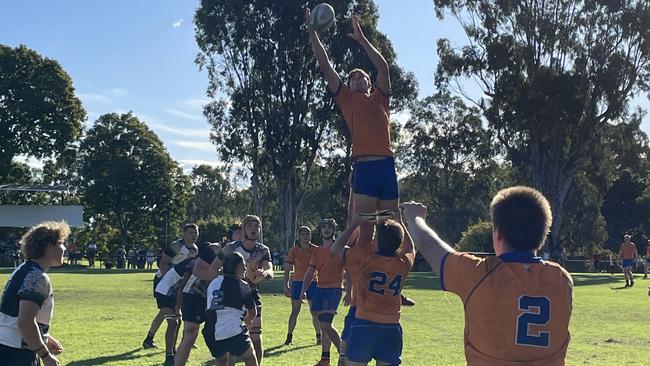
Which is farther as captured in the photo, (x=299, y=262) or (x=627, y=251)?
(x=627, y=251)

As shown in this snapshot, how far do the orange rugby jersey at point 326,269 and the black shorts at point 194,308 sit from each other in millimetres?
2642

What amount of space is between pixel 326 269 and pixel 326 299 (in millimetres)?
568

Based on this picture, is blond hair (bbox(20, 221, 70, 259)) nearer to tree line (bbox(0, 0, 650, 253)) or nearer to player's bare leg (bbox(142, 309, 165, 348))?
player's bare leg (bbox(142, 309, 165, 348))

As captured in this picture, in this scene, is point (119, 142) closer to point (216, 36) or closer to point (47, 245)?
point (216, 36)

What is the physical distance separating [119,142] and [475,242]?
128 ft

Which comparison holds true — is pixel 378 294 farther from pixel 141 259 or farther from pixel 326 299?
pixel 141 259

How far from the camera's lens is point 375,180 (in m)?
7.19

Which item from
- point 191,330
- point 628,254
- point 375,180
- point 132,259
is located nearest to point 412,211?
point 375,180

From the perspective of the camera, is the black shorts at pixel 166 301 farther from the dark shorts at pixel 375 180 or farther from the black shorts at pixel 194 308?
the dark shorts at pixel 375 180

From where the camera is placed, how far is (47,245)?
18.7 feet

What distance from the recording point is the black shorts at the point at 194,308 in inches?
376

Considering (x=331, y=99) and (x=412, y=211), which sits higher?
(x=331, y=99)

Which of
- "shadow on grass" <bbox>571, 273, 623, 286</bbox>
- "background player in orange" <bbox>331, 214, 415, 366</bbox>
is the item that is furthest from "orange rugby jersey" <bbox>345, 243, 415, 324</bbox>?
"shadow on grass" <bbox>571, 273, 623, 286</bbox>

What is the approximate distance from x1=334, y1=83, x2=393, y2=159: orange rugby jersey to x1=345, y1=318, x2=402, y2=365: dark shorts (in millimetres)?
1815
